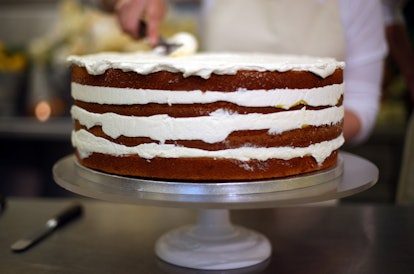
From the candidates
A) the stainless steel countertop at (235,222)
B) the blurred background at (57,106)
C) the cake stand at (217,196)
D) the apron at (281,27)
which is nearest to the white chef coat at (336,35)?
the apron at (281,27)

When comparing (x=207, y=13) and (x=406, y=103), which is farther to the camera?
(x=406, y=103)

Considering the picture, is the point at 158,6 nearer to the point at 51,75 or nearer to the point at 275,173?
the point at 275,173

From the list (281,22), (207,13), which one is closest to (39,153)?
(207,13)

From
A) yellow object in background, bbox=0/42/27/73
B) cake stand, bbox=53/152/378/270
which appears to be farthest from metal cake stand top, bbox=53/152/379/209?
yellow object in background, bbox=0/42/27/73

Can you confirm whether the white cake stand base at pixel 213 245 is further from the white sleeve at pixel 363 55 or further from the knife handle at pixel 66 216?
the white sleeve at pixel 363 55

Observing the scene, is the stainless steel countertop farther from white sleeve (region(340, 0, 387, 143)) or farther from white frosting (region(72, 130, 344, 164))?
white sleeve (region(340, 0, 387, 143))

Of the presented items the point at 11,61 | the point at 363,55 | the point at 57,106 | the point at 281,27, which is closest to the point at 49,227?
the point at 281,27

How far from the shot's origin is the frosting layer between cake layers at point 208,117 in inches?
39.7

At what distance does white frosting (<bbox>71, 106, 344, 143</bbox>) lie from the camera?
101 centimetres

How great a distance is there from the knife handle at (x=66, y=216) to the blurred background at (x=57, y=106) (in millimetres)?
1384

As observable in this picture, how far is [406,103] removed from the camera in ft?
9.50

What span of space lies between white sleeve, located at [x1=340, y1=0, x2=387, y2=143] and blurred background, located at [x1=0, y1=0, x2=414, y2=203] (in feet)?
3.48

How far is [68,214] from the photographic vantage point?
1.42 meters

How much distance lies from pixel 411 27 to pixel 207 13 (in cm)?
59
